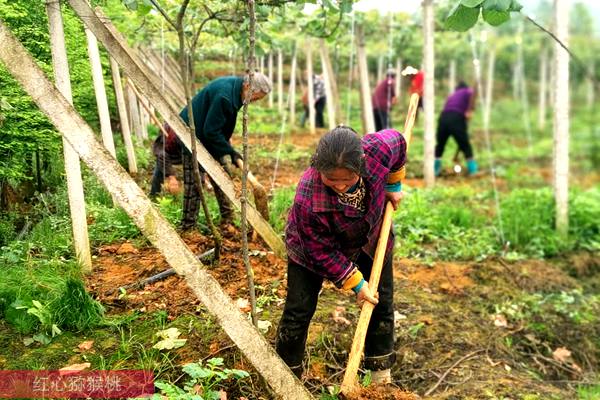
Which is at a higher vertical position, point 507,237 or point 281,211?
point 281,211

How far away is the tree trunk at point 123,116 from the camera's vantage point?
376cm

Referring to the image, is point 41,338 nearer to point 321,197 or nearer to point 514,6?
point 321,197

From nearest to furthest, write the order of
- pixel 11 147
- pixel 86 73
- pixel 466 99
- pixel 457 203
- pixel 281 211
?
pixel 11 147, pixel 86 73, pixel 281 211, pixel 457 203, pixel 466 99

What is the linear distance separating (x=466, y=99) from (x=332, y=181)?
302 inches

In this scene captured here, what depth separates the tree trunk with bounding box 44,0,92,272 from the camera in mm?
2777

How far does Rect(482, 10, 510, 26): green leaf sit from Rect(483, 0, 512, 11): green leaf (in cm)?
13

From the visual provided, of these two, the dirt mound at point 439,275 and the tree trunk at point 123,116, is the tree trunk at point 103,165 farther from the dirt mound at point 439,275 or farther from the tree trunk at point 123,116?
the dirt mound at point 439,275

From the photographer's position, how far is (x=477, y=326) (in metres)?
3.99

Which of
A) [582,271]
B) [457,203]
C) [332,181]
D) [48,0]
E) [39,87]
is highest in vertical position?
[48,0]

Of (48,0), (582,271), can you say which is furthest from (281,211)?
(582,271)

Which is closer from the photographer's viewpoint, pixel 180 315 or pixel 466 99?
pixel 180 315

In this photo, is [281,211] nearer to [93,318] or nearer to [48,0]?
[93,318]

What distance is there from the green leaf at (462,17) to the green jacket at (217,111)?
2.15 m

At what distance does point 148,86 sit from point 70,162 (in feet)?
2.17
